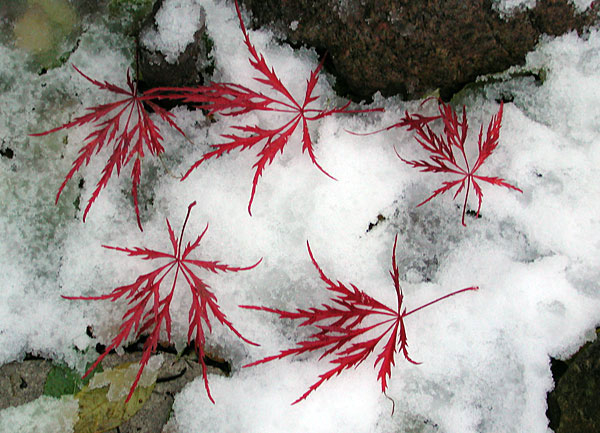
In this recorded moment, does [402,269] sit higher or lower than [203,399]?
higher

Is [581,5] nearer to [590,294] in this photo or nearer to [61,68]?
[590,294]

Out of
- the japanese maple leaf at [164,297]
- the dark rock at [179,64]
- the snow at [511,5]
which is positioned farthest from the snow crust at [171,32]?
the snow at [511,5]

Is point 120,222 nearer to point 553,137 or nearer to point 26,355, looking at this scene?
point 26,355

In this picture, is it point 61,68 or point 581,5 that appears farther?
point 61,68

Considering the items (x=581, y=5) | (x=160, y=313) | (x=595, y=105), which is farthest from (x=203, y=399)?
(x=581, y=5)

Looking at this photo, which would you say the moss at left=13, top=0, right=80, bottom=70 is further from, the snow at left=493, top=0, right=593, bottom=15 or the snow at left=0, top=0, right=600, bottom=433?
the snow at left=493, top=0, right=593, bottom=15

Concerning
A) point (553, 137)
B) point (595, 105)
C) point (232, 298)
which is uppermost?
point (595, 105)
